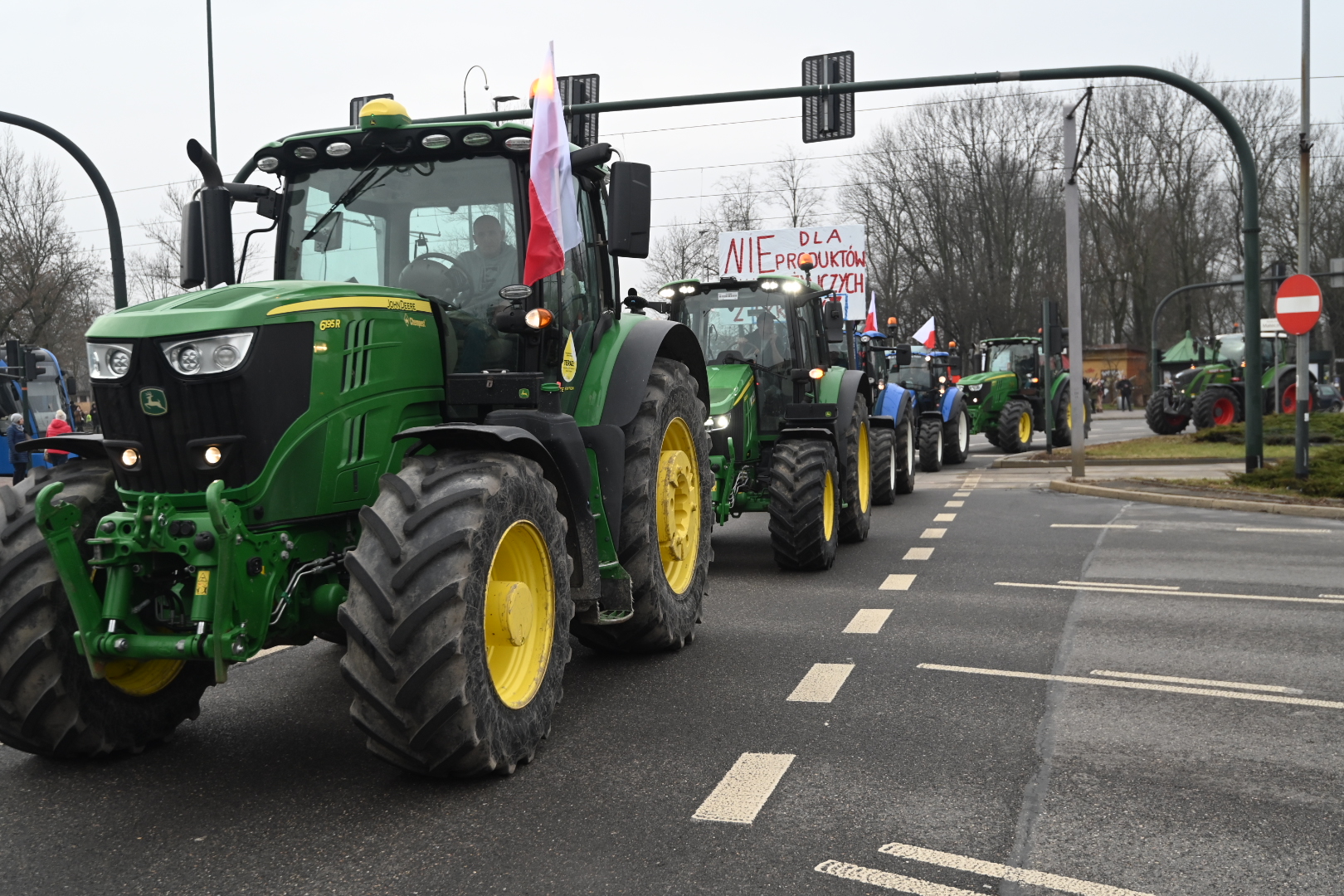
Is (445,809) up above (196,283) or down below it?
below

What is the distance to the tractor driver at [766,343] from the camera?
10.4 m

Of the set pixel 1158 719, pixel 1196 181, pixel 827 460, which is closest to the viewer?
pixel 1158 719

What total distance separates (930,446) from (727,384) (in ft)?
36.3

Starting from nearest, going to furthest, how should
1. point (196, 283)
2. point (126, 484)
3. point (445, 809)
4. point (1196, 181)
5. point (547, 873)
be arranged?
1. point (547, 873)
2. point (445, 809)
3. point (126, 484)
4. point (196, 283)
5. point (1196, 181)

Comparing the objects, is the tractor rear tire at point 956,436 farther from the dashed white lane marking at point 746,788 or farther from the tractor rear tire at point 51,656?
the tractor rear tire at point 51,656

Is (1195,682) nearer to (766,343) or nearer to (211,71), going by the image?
(766,343)

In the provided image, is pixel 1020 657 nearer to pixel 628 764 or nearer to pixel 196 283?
pixel 628 764

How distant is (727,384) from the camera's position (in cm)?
964

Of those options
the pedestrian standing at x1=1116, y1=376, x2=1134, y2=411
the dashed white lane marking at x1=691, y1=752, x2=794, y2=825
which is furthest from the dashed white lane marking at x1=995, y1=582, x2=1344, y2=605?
the pedestrian standing at x1=1116, y1=376, x2=1134, y2=411

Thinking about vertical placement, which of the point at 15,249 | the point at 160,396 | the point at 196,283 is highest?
the point at 15,249

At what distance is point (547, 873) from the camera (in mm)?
3461

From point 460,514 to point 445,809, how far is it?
0.99m

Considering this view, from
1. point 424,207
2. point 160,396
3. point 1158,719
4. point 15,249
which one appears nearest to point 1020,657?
point 1158,719

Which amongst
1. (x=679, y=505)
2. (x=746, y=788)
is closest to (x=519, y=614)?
(x=746, y=788)
